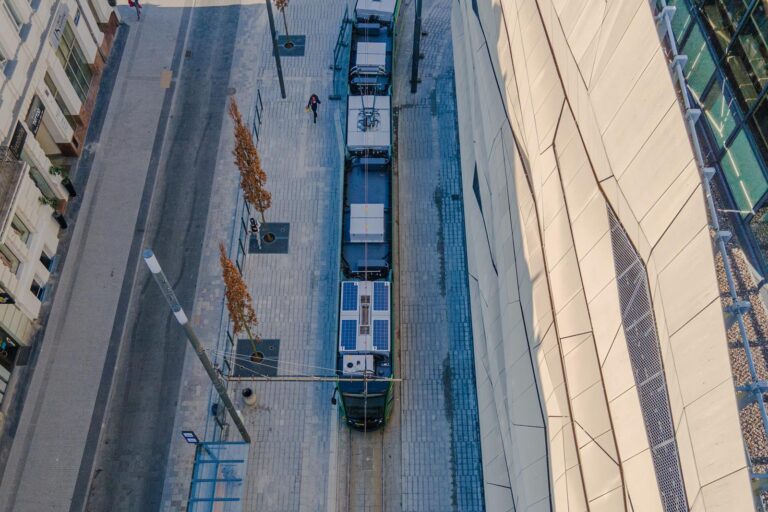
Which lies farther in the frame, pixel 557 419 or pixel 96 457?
pixel 96 457

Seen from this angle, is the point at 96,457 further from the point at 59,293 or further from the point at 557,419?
the point at 557,419

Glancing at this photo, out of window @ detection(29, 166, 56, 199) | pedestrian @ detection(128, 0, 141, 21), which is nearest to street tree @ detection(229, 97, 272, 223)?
window @ detection(29, 166, 56, 199)

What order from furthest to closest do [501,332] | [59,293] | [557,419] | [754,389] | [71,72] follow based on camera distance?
1. [71,72]
2. [59,293]
3. [501,332]
4. [557,419]
5. [754,389]

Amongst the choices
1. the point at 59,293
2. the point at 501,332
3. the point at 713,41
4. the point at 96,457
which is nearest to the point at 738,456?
the point at 713,41

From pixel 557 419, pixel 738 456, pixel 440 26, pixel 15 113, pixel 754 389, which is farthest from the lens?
pixel 440 26

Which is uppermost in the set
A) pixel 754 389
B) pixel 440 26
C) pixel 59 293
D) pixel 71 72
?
pixel 440 26

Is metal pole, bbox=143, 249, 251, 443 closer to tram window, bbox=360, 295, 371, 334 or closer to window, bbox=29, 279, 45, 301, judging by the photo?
tram window, bbox=360, 295, 371, 334

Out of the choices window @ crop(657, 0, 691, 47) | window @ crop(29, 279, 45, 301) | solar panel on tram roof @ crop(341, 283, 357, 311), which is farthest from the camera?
window @ crop(29, 279, 45, 301)

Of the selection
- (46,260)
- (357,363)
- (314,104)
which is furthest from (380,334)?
(46,260)
